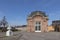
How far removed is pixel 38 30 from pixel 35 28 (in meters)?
0.81

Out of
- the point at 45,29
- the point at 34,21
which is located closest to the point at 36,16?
the point at 34,21

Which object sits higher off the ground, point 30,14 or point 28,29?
point 30,14

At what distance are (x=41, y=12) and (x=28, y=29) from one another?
16.0 feet

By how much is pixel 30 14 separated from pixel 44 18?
11.3ft

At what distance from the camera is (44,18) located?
37781 millimetres

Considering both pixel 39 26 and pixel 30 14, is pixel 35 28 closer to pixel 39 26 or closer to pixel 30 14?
pixel 39 26

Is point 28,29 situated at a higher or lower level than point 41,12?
lower

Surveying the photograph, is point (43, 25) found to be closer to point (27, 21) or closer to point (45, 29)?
point (45, 29)

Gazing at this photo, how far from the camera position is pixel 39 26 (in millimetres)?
37719

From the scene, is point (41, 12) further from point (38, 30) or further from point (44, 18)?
point (38, 30)

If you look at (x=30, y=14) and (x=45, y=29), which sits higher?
(x=30, y=14)

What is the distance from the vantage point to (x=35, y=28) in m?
37.7

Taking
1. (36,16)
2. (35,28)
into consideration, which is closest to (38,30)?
(35,28)

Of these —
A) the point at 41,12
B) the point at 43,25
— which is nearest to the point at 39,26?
the point at 43,25
